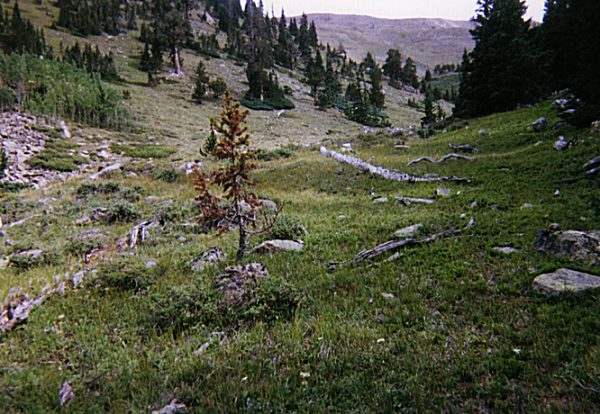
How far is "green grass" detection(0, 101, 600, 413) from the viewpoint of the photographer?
3.68 metres

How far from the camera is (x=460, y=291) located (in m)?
5.75

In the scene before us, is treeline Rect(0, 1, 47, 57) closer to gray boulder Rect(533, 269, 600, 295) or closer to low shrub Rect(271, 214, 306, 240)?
low shrub Rect(271, 214, 306, 240)

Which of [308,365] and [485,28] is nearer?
[308,365]

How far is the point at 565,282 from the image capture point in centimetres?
518

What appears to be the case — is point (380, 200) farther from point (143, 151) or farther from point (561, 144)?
point (143, 151)

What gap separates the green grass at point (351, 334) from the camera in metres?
3.68

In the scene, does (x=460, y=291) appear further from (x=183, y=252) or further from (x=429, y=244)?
(x=183, y=252)

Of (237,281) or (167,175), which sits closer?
(237,281)

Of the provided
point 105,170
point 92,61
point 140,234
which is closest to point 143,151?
point 105,170

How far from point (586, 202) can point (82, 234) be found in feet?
51.0

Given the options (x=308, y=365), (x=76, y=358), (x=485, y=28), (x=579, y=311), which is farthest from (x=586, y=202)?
(x=485, y=28)

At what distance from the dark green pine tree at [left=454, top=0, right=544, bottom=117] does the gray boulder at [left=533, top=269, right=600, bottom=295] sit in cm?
2897

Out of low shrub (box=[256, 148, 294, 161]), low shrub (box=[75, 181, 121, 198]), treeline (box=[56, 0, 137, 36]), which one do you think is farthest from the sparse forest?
treeline (box=[56, 0, 137, 36])

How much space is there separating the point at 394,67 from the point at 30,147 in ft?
342
